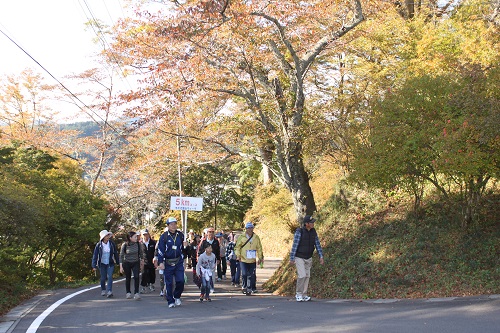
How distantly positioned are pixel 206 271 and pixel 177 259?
3.52ft

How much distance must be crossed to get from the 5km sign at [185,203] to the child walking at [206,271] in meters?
13.6

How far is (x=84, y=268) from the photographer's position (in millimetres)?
24266

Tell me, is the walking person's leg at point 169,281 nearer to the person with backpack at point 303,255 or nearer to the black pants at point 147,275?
the person with backpack at point 303,255

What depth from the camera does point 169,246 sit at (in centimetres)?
1059

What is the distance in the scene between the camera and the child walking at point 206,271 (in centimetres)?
1144

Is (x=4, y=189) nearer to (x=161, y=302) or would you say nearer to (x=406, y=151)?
(x=161, y=302)

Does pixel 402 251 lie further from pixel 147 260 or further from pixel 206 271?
pixel 147 260

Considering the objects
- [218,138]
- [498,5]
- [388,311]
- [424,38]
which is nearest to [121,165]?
[218,138]

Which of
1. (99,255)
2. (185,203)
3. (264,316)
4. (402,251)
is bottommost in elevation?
(264,316)

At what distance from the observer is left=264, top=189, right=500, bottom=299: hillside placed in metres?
10.1

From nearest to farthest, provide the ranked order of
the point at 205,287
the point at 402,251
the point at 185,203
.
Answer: the point at 205,287 < the point at 402,251 < the point at 185,203

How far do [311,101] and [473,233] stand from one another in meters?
10.1

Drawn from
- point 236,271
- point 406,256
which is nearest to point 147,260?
point 236,271

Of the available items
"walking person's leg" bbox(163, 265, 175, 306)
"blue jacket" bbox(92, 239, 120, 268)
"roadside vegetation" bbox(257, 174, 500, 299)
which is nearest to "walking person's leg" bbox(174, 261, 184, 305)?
"walking person's leg" bbox(163, 265, 175, 306)
